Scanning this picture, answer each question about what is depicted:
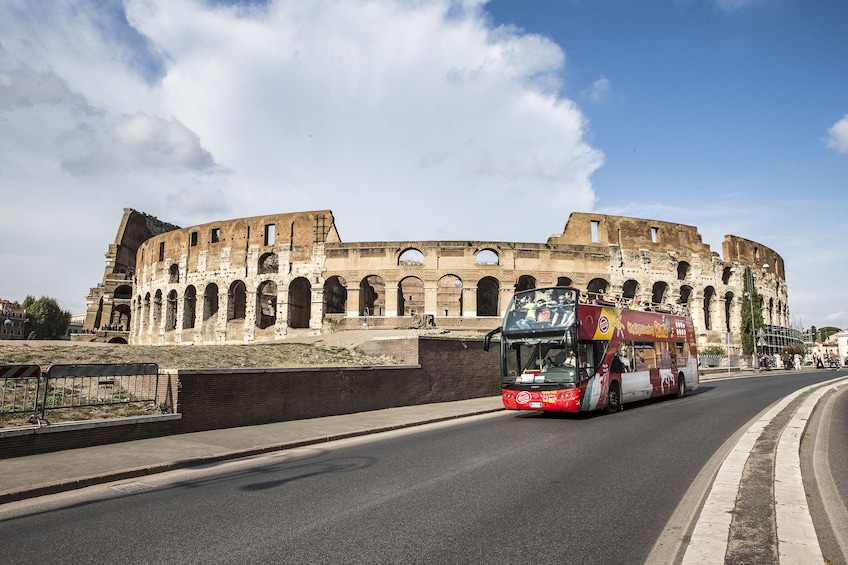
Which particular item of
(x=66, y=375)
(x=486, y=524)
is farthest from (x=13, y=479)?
(x=486, y=524)

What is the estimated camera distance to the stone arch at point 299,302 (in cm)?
4009

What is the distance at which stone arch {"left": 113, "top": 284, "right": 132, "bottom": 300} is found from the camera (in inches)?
2138

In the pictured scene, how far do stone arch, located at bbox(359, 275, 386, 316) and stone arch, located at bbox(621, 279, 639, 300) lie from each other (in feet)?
58.9

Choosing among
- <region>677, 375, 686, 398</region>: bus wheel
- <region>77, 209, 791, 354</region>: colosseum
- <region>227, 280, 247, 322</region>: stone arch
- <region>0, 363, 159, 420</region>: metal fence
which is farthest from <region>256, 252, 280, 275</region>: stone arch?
<region>0, 363, 159, 420</region>: metal fence

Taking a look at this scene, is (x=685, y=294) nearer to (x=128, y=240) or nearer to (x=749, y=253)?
(x=749, y=253)

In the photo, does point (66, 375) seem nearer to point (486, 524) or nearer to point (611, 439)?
point (486, 524)

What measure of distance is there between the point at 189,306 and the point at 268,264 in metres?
7.28

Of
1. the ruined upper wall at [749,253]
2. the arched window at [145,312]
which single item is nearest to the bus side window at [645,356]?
the ruined upper wall at [749,253]

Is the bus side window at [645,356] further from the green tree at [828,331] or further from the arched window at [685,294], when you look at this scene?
the green tree at [828,331]

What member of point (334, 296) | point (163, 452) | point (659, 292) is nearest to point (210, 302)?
point (334, 296)

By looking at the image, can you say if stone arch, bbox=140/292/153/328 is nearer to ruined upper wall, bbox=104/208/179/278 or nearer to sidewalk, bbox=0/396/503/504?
ruined upper wall, bbox=104/208/179/278

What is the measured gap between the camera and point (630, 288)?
4162 centimetres

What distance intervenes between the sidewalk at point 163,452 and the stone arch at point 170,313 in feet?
116

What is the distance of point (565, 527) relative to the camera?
490 cm
